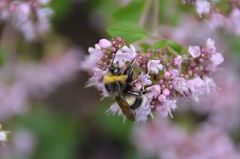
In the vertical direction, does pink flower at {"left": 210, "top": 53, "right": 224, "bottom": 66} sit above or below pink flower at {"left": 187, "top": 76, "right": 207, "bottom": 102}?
above

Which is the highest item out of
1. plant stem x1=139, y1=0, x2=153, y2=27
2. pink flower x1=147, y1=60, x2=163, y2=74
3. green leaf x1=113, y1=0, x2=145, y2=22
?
green leaf x1=113, y1=0, x2=145, y2=22

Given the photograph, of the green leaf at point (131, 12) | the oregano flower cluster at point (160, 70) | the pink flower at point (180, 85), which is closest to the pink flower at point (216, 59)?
the oregano flower cluster at point (160, 70)

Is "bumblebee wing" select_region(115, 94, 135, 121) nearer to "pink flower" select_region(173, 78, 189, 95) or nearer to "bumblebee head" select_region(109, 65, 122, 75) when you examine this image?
"bumblebee head" select_region(109, 65, 122, 75)

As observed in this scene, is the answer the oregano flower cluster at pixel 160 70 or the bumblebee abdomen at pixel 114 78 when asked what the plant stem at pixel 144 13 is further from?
the bumblebee abdomen at pixel 114 78

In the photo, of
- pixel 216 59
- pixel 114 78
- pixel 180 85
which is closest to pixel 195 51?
pixel 216 59

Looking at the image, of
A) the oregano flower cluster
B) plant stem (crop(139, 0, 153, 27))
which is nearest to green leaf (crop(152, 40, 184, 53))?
the oregano flower cluster

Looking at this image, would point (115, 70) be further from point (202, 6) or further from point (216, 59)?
point (202, 6)

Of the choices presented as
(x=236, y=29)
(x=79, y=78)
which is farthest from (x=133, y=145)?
(x=236, y=29)

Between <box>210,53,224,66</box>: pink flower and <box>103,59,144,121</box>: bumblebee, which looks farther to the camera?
<box>210,53,224,66</box>: pink flower
